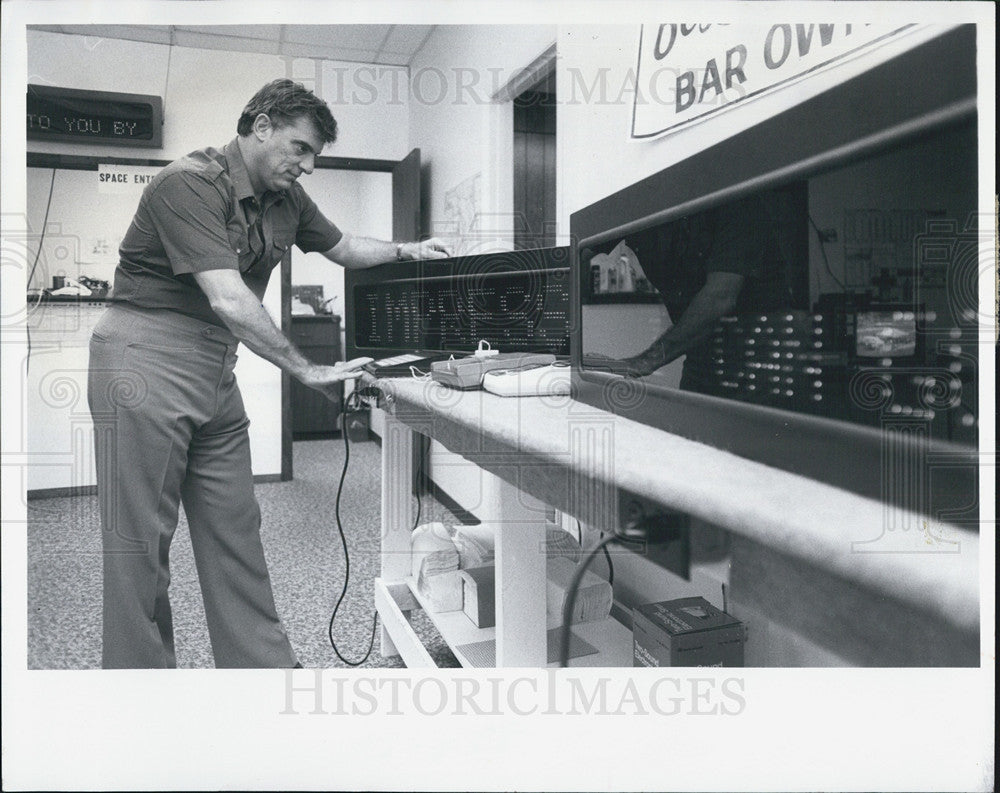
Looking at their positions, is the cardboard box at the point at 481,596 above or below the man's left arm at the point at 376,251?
below

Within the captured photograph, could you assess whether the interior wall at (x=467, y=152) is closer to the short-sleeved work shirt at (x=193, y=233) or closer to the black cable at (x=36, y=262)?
the short-sleeved work shirt at (x=193, y=233)

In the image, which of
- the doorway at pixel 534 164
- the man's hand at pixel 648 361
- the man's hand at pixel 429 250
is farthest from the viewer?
the doorway at pixel 534 164

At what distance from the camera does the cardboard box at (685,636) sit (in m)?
1.09

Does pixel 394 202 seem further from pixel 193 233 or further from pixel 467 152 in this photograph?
pixel 193 233

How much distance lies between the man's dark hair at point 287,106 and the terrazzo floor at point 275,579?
0.78 meters

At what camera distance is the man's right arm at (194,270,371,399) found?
3.84ft

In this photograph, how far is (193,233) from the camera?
1.20m

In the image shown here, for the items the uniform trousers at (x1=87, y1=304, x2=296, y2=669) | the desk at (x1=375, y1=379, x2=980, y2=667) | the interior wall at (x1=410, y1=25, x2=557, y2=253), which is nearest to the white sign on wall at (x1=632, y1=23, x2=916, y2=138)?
the interior wall at (x1=410, y1=25, x2=557, y2=253)

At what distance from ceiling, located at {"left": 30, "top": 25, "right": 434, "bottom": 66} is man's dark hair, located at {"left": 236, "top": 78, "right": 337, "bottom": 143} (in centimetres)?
6

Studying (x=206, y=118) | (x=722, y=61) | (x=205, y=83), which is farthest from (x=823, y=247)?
(x=206, y=118)

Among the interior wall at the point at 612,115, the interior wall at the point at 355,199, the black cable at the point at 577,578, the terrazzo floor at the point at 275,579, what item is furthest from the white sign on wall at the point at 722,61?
the interior wall at the point at 355,199

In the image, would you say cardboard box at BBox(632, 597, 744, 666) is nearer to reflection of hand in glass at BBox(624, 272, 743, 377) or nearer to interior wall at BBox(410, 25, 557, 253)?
reflection of hand in glass at BBox(624, 272, 743, 377)

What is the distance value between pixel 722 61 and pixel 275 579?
1.69 meters

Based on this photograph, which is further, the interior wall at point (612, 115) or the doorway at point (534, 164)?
the doorway at point (534, 164)
